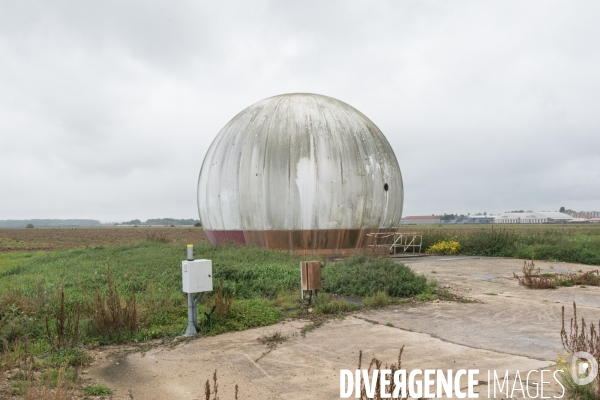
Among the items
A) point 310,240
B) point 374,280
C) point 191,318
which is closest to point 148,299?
point 191,318

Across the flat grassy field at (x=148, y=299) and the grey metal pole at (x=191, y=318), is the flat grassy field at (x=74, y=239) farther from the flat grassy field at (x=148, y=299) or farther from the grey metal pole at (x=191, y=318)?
the grey metal pole at (x=191, y=318)

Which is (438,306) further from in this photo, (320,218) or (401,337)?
(320,218)

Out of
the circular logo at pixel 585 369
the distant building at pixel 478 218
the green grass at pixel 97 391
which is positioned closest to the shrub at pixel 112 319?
the green grass at pixel 97 391

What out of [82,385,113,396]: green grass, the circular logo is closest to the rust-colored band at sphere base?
[82,385,113,396]: green grass

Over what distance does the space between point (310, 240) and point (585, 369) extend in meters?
14.0

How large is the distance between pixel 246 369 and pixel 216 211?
14.5 metres

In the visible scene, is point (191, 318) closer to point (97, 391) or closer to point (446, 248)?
point (97, 391)

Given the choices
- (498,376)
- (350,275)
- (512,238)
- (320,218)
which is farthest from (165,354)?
(512,238)

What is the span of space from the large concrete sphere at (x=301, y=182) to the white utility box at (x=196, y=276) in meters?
10.2

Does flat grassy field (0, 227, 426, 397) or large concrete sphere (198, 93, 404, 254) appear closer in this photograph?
flat grassy field (0, 227, 426, 397)

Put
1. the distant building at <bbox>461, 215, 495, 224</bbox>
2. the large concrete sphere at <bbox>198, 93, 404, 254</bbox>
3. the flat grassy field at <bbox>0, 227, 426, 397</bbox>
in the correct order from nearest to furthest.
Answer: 1. the flat grassy field at <bbox>0, 227, 426, 397</bbox>
2. the large concrete sphere at <bbox>198, 93, 404, 254</bbox>
3. the distant building at <bbox>461, 215, 495, 224</bbox>

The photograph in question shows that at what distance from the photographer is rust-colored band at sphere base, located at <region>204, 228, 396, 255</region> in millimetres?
18750

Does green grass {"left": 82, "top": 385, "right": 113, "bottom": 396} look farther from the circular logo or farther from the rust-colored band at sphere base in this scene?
the rust-colored band at sphere base

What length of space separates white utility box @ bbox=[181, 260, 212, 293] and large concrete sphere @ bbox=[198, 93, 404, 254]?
10219mm
